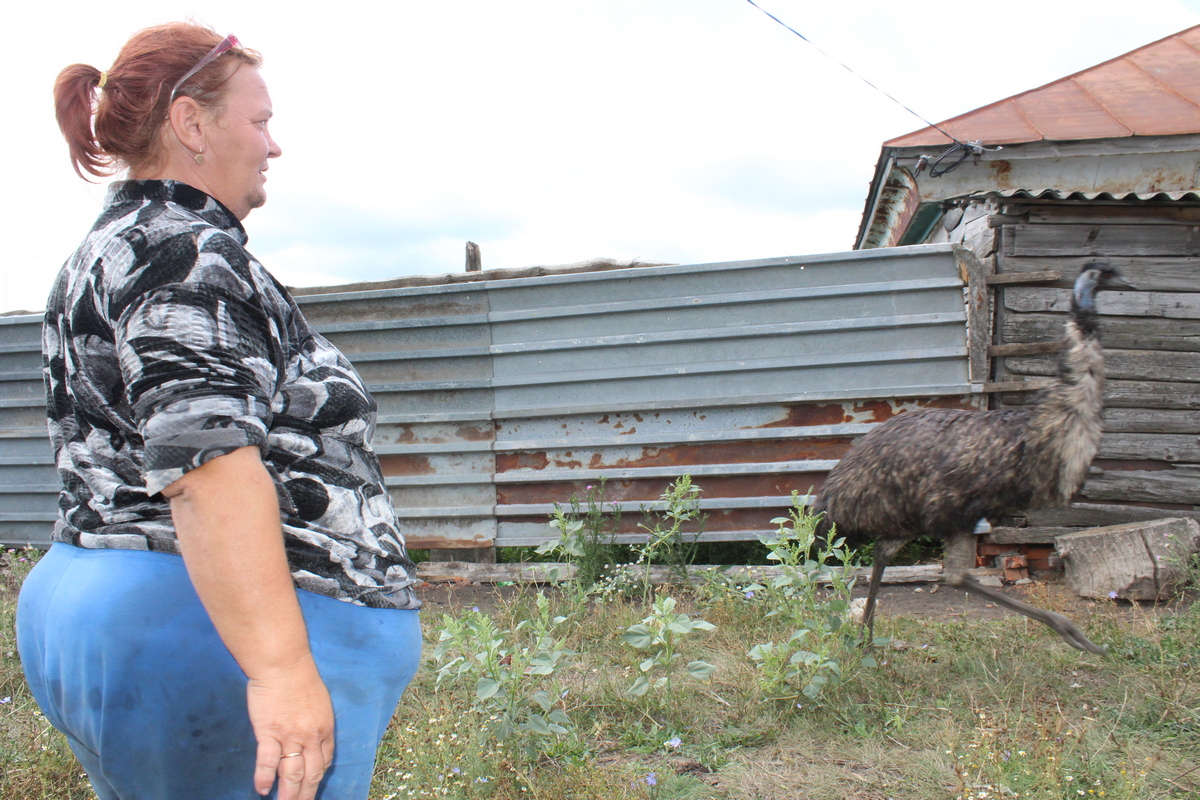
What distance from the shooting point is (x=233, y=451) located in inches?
44.8

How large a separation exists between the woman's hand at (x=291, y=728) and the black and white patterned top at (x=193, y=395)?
19 centimetres

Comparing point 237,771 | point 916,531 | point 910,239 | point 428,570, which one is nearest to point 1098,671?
point 916,531

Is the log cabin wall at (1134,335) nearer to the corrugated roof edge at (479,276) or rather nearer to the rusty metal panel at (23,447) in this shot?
the corrugated roof edge at (479,276)

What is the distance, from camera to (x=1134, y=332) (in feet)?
20.1

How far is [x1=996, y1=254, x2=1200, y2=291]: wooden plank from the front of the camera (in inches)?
239

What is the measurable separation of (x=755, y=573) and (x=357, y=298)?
3812 mm

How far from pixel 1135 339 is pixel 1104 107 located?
2.12 metres

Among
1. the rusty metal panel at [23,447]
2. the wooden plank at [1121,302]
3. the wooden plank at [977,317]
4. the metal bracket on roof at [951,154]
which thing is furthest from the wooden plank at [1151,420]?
the rusty metal panel at [23,447]

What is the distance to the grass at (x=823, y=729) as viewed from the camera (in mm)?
2750

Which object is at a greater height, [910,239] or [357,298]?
[910,239]

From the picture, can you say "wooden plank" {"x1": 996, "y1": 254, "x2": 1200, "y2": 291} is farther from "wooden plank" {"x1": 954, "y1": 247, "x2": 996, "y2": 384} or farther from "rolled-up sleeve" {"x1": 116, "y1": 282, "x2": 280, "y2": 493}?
"rolled-up sleeve" {"x1": 116, "y1": 282, "x2": 280, "y2": 493}

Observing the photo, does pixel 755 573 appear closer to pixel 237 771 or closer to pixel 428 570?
pixel 428 570

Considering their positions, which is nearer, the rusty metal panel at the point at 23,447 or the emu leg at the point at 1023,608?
the emu leg at the point at 1023,608

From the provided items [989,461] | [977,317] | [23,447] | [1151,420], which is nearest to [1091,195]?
[977,317]
